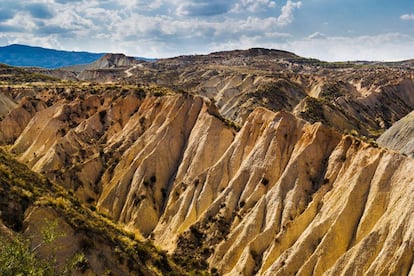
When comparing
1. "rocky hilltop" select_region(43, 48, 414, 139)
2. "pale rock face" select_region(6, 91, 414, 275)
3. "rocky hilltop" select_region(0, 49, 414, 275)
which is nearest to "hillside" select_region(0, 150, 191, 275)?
"rocky hilltop" select_region(0, 49, 414, 275)

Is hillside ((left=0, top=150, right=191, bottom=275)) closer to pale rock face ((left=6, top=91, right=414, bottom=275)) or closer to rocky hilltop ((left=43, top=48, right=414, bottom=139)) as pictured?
pale rock face ((left=6, top=91, right=414, bottom=275))

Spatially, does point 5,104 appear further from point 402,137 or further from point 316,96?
point 316,96

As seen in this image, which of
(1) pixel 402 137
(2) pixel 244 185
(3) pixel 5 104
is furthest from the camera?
(3) pixel 5 104

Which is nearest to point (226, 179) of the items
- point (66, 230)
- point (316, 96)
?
point (66, 230)

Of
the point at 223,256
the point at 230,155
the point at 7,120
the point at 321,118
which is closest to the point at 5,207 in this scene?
the point at 223,256

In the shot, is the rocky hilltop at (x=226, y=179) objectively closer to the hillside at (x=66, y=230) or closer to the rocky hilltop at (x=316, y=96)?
the hillside at (x=66, y=230)

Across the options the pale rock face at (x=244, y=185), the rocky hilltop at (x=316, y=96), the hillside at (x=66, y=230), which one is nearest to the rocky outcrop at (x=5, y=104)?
the pale rock face at (x=244, y=185)
